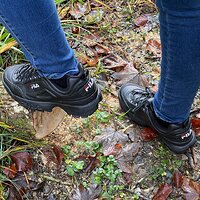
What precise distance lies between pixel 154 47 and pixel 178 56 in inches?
39.0

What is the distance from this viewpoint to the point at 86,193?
161 cm

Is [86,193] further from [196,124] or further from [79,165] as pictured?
[196,124]

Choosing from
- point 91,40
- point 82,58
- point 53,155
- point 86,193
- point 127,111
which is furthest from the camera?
point 91,40

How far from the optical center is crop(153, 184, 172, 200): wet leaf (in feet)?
5.27

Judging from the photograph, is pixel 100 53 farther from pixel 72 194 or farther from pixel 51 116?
pixel 72 194

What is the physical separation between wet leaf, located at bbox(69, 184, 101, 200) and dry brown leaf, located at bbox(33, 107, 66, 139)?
0.99ft

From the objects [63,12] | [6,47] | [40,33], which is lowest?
[63,12]

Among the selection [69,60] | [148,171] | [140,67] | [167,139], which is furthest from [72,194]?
[140,67]

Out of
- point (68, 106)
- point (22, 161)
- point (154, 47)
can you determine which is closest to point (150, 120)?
point (68, 106)

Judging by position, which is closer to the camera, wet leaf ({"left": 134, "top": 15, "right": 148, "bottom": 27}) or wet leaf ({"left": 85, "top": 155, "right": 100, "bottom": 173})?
wet leaf ({"left": 85, "top": 155, "right": 100, "bottom": 173})

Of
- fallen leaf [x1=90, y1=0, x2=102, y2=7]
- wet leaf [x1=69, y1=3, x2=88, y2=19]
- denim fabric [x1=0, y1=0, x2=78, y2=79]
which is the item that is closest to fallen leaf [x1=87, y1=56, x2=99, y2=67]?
wet leaf [x1=69, y1=3, x2=88, y2=19]

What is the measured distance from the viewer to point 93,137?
5.87ft

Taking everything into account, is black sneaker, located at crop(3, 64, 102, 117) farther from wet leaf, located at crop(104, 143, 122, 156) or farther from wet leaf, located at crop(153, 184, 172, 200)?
wet leaf, located at crop(153, 184, 172, 200)

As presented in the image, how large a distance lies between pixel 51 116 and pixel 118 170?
0.39 metres
